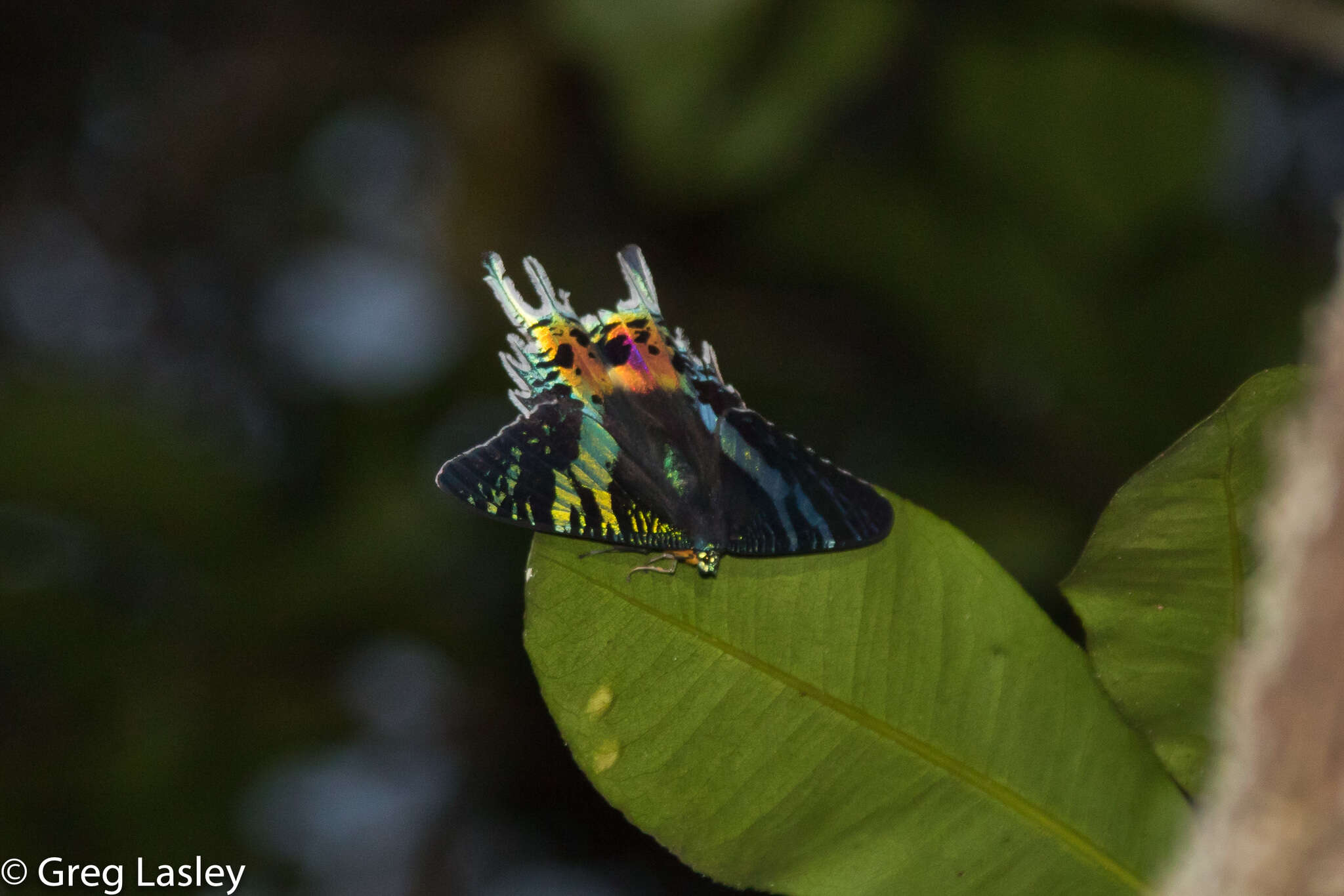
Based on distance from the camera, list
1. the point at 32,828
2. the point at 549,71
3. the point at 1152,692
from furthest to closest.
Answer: the point at 549,71, the point at 32,828, the point at 1152,692

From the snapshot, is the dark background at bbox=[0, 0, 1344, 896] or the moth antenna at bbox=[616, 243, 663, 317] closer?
the moth antenna at bbox=[616, 243, 663, 317]

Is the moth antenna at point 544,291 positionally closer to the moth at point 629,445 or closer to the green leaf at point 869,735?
the moth at point 629,445

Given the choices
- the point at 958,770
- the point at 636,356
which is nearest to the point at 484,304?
the point at 636,356

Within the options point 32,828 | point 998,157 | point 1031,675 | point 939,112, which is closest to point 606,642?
point 1031,675

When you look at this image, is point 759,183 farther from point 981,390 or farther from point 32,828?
point 32,828

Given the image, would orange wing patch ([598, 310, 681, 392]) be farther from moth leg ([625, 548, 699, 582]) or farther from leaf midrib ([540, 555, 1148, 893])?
leaf midrib ([540, 555, 1148, 893])

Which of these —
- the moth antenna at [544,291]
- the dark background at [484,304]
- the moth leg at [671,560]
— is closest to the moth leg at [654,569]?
the moth leg at [671,560]

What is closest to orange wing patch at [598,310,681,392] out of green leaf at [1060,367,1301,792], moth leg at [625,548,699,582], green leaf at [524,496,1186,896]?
moth leg at [625,548,699,582]
